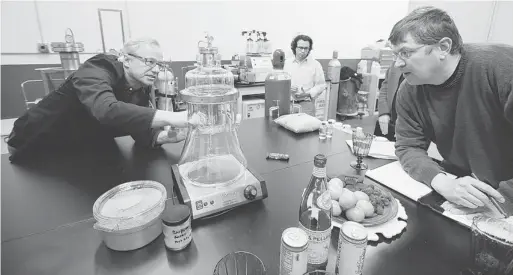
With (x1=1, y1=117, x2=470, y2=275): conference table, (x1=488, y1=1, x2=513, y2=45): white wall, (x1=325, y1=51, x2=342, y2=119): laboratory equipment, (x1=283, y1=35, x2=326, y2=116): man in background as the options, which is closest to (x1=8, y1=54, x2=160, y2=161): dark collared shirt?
(x1=1, y1=117, x2=470, y2=275): conference table

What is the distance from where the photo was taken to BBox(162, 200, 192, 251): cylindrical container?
25.6 inches

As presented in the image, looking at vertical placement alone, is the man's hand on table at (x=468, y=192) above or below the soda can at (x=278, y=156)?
above

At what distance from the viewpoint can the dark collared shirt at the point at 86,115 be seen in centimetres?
115

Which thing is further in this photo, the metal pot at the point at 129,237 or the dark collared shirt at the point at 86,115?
the dark collared shirt at the point at 86,115

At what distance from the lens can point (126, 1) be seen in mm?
2805

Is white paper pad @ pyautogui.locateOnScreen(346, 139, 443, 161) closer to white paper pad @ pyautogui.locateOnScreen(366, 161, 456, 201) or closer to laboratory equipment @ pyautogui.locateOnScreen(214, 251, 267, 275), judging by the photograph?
white paper pad @ pyautogui.locateOnScreen(366, 161, 456, 201)

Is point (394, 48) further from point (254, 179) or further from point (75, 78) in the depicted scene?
point (75, 78)

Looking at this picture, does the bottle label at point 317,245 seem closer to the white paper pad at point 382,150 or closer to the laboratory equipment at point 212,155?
the laboratory equipment at point 212,155

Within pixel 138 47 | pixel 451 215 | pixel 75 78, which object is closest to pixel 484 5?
pixel 451 215

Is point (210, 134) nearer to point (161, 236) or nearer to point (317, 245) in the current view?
point (161, 236)

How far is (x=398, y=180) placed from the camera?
1.01m

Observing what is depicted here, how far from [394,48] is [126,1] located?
285 centimetres

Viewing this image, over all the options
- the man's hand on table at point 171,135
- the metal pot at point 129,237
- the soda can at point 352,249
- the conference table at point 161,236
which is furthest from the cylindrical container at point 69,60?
the soda can at point 352,249

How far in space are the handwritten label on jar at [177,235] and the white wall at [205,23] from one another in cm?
279
